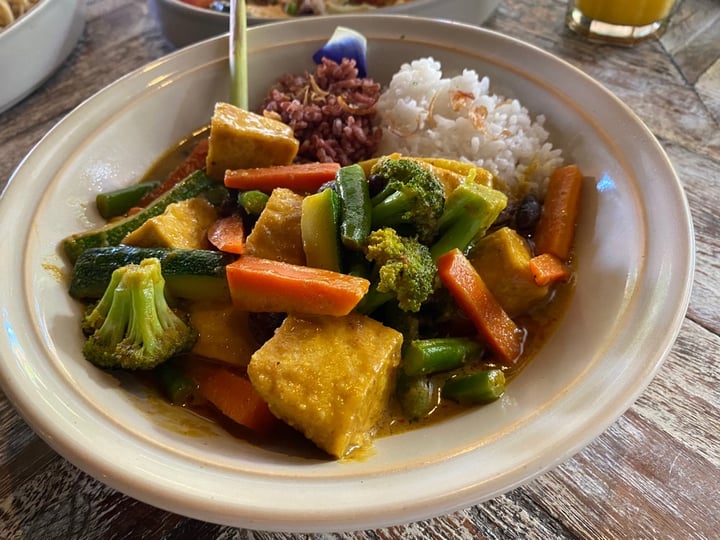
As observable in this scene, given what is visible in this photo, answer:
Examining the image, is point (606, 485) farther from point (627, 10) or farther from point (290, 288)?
point (627, 10)

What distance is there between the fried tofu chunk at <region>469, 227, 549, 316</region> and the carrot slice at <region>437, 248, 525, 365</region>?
57 mm

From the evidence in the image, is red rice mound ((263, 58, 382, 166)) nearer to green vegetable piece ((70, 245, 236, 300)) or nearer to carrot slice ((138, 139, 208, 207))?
carrot slice ((138, 139, 208, 207))

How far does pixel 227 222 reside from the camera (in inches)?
73.0

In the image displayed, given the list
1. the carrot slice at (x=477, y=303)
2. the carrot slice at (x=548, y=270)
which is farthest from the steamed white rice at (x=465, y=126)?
the carrot slice at (x=477, y=303)

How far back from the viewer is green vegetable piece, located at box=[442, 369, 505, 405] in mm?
1457

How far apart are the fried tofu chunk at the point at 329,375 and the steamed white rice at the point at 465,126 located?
0.91m

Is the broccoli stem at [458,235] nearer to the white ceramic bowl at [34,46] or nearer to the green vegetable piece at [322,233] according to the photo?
the green vegetable piece at [322,233]

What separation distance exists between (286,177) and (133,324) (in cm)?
67

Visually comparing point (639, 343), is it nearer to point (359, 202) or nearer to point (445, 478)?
point (445, 478)

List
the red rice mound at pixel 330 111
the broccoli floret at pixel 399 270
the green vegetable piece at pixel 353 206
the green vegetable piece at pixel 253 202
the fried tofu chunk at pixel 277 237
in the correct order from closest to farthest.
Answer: the broccoli floret at pixel 399 270, the green vegetable piece at pixel 353 206, the fried tofu chunk at pixel 277 237, the green vegetable piece at pixel 253 202, the red rice mound at pixel 330 111

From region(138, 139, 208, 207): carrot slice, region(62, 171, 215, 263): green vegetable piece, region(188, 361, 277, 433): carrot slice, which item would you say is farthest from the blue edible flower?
region(188, 361, 277, 433): carrot slice

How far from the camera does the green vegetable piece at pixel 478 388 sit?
1457 millimetres

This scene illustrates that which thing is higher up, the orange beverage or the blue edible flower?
the orange beverage

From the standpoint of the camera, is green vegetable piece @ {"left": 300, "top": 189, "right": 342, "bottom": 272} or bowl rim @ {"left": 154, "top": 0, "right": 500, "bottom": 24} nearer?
green vegetable piece @ {"left": 300, "top": 189, "right": 342, "bottom": 272}
